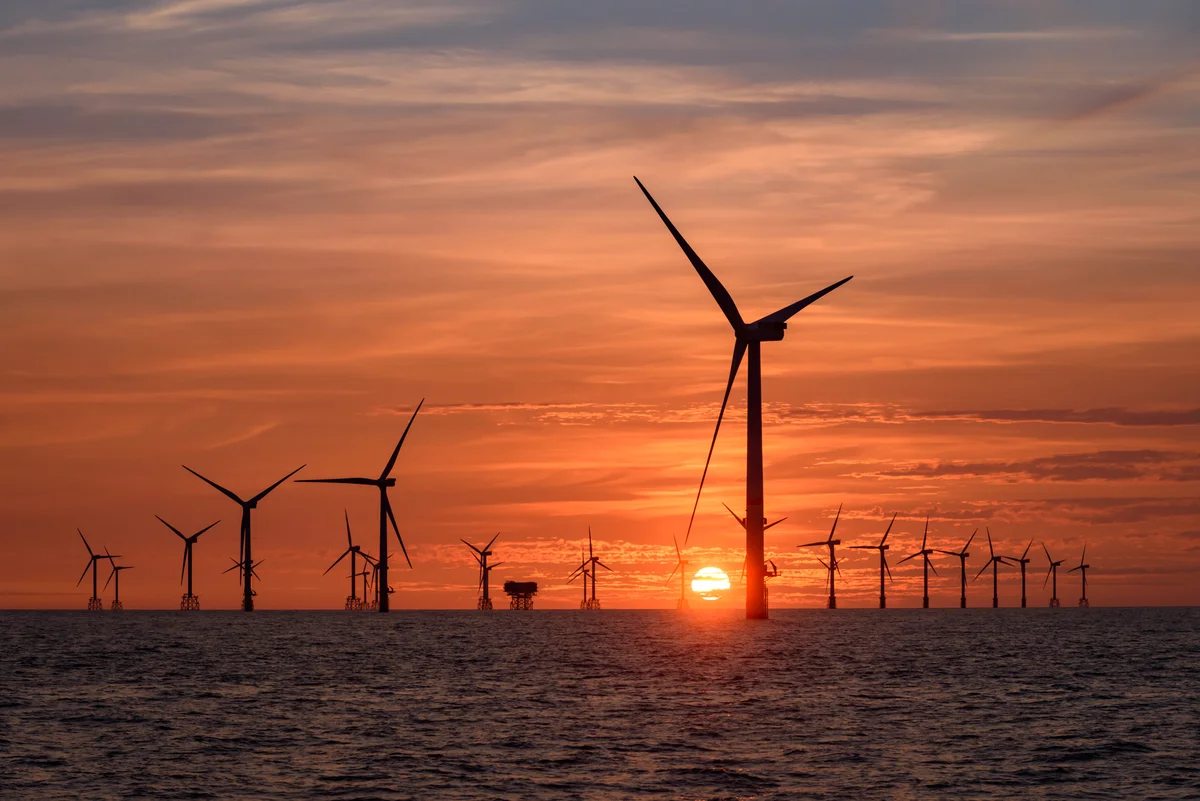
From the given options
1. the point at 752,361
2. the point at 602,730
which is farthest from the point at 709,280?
the point at 602,730

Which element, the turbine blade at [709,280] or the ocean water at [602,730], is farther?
the turbine blade at [709,280]

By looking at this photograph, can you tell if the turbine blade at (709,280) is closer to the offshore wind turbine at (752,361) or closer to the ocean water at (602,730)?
the offshore wind turbine at (752,361)

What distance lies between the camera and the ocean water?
2470 inches

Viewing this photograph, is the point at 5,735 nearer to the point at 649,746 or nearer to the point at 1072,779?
the point at 649,746

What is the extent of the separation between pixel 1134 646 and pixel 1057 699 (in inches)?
4120

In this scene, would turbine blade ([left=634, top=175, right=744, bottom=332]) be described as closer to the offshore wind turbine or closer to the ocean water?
the offshore wind turbine

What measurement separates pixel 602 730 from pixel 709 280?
349 feet

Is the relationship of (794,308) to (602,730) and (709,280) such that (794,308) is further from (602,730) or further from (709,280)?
(602,730)

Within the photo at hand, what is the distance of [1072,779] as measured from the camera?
212ft

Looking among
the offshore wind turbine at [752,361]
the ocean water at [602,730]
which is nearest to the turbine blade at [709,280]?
the offshore wind turbine at [752,361]

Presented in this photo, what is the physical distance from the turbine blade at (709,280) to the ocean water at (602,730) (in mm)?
53271

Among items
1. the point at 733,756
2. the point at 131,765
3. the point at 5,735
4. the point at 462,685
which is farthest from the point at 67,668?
the point at 733,756

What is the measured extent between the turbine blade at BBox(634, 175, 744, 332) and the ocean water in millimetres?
53271

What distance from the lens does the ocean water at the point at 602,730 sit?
206 ft
